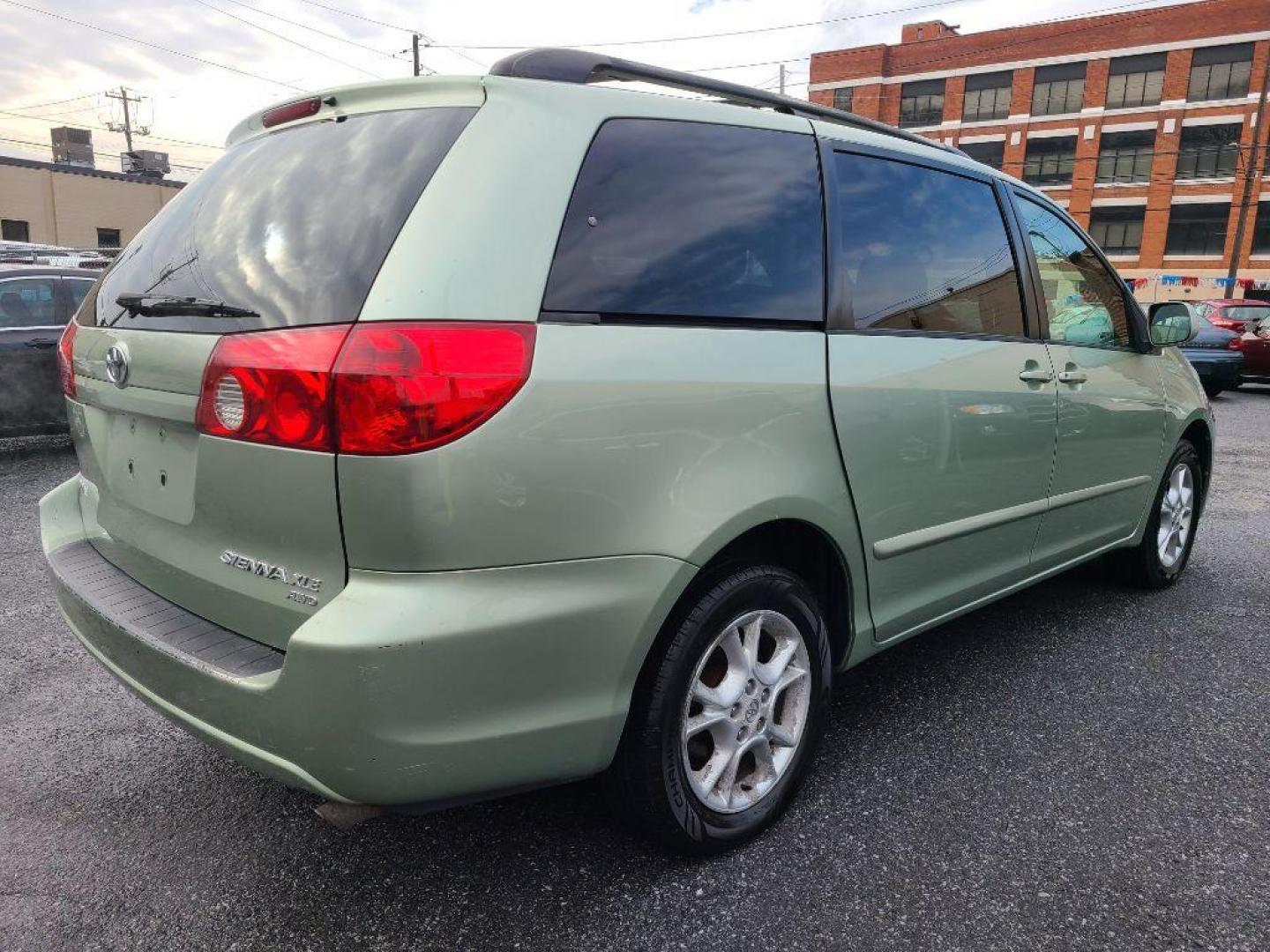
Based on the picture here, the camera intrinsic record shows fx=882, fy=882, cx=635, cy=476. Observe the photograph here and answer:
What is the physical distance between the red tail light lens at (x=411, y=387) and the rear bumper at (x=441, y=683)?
0.25 metres

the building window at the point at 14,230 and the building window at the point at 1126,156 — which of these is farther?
the building window at the point at 1126,156

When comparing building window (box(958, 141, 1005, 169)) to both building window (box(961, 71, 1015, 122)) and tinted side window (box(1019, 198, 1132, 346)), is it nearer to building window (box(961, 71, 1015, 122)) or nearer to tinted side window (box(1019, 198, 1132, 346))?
building window (box(961, 71, 1015, 122))

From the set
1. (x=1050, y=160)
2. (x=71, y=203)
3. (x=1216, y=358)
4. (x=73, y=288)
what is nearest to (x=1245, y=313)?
(x=1216, y=358)

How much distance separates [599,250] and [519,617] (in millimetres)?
758

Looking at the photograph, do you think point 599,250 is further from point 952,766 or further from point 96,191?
point 96,191

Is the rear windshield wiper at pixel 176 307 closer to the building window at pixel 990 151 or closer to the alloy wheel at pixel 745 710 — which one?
the alloy wheel at pixel 745 710

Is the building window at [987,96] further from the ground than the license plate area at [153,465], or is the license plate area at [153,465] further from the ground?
the building window at [987,96]

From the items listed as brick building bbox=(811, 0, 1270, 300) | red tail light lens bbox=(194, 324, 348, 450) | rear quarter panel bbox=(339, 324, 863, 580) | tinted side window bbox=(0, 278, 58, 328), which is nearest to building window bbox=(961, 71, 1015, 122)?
brick building bbox=(811, 0, 1270, 300)

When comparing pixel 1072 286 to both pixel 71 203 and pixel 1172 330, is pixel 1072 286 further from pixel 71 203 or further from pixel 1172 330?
pixel 71 203

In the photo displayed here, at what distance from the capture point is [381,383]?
5.03ft

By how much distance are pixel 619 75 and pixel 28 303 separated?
7562 mm

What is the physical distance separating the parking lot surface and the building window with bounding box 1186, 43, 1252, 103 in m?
47.8

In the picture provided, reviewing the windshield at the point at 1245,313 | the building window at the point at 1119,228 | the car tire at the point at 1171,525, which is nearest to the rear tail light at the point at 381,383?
the car tire at the point at 1171,525

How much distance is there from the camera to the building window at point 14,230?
1305 inches
